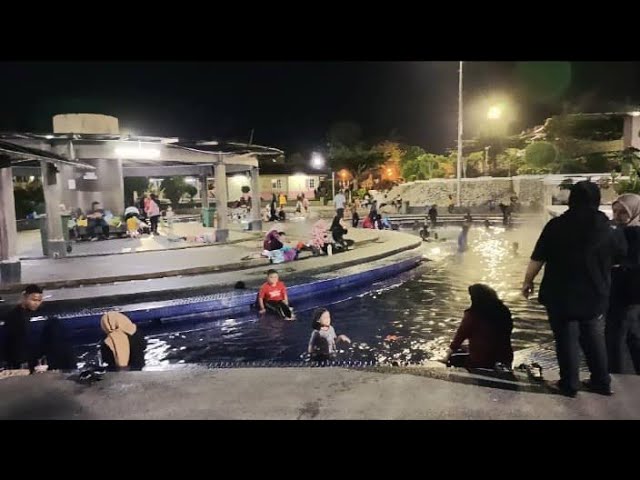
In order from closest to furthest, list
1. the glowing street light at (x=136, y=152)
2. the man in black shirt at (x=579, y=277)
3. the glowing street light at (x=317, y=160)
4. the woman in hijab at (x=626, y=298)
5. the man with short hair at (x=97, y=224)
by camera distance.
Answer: the man in black shirt at (x=579, y=277), the woman in hijab at (x=626, y=298), the glowing street light at (x=136, y=152), the man with short hair at (x=97, y=224), the glowing street light at (x=317, y=160)

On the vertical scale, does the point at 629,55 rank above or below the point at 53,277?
above

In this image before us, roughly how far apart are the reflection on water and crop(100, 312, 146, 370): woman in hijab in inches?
49.2

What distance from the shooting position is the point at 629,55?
491 centimetres

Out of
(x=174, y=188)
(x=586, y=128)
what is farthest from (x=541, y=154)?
(x=174, y=188)

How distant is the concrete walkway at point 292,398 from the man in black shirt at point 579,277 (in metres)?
0.25

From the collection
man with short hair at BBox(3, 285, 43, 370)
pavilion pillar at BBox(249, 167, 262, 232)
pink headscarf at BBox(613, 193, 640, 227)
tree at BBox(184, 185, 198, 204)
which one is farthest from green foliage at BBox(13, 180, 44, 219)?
pink headscarf at BBox(613, 193, 640, 227)

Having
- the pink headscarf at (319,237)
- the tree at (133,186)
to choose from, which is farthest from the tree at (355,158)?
the pink headscarf at (319,237)

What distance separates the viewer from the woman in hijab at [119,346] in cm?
461

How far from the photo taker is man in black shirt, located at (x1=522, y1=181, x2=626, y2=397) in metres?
3.41

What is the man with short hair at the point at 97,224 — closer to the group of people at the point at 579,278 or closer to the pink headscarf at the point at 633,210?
the group of people at the point at 579,278

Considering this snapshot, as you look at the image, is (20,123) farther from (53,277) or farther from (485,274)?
(485,274)

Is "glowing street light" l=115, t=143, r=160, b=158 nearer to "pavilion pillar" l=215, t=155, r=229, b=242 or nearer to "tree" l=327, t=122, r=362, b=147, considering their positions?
"pavilion pillar" l=215, t=155, r=229, b=242
